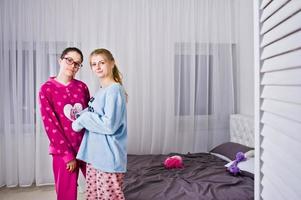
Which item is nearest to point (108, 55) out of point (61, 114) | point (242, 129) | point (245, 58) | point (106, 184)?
point (61, 114)

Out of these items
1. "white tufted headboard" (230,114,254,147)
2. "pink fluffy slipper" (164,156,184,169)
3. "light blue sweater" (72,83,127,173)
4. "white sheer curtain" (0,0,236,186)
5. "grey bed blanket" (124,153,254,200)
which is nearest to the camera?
"light blue sweater" (72,83,127,173)

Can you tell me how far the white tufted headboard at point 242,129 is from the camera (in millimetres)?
2611

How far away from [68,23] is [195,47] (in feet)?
5.33

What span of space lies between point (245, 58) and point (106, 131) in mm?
2294

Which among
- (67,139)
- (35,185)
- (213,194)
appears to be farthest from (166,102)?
(35,185)

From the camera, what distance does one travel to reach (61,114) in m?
1.57

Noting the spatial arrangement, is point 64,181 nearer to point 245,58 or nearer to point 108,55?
point 108,55

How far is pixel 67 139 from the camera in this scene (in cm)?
157

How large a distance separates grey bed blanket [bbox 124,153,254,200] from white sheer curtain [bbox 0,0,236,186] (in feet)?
2.15

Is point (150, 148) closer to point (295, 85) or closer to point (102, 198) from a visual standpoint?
point (102, 198)

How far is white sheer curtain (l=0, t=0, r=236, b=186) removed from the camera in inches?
112

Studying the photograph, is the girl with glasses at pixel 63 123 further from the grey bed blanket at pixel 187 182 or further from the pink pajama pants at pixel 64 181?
the grey bed blanket at pixel 187 182

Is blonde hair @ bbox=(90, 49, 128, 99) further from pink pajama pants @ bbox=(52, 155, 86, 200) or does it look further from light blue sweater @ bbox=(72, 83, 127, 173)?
pink pajama pants @ bbox=(52, 155, 86, 200)

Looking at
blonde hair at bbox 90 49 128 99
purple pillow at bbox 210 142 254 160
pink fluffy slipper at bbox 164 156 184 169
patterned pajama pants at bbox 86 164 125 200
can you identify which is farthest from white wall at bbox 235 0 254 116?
patterned pajama pants at bbox 86 164 125 200
